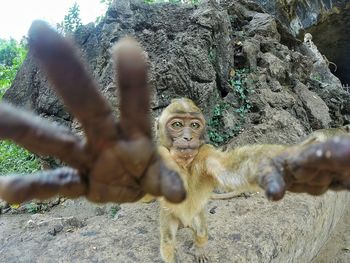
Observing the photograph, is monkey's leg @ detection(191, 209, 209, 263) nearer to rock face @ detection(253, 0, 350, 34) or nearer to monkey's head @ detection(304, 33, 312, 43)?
rock face @ detection(253, 0, 350, 34)

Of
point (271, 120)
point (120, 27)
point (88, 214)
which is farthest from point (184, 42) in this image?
point (88, 214)

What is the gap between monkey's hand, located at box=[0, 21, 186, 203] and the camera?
132 centimetres

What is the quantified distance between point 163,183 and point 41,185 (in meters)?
0.56

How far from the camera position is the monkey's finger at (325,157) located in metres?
1.60

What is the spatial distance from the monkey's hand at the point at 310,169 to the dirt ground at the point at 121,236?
6.90 feet

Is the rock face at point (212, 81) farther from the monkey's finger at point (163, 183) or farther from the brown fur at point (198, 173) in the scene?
the monkey's finger at point (163, 183)

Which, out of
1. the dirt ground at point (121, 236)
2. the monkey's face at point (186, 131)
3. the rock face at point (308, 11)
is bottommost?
the dirt ground at point (121, 236)

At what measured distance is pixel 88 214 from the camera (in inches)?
205

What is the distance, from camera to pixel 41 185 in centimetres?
170

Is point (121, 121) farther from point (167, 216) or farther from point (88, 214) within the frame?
point (88, 214)

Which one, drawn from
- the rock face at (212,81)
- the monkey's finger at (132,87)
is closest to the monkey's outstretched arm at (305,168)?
the monkey's finger at (132,87)

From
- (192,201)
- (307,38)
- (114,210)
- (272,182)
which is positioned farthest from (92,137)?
(307,38)

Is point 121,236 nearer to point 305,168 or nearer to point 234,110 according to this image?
point 305,168

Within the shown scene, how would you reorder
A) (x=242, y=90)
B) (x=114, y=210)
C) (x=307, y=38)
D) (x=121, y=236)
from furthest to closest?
1. (x=307, y=38)
2. (x=242, y=90)
3. (x=114, y=210)
4. (x=121, y=236)
